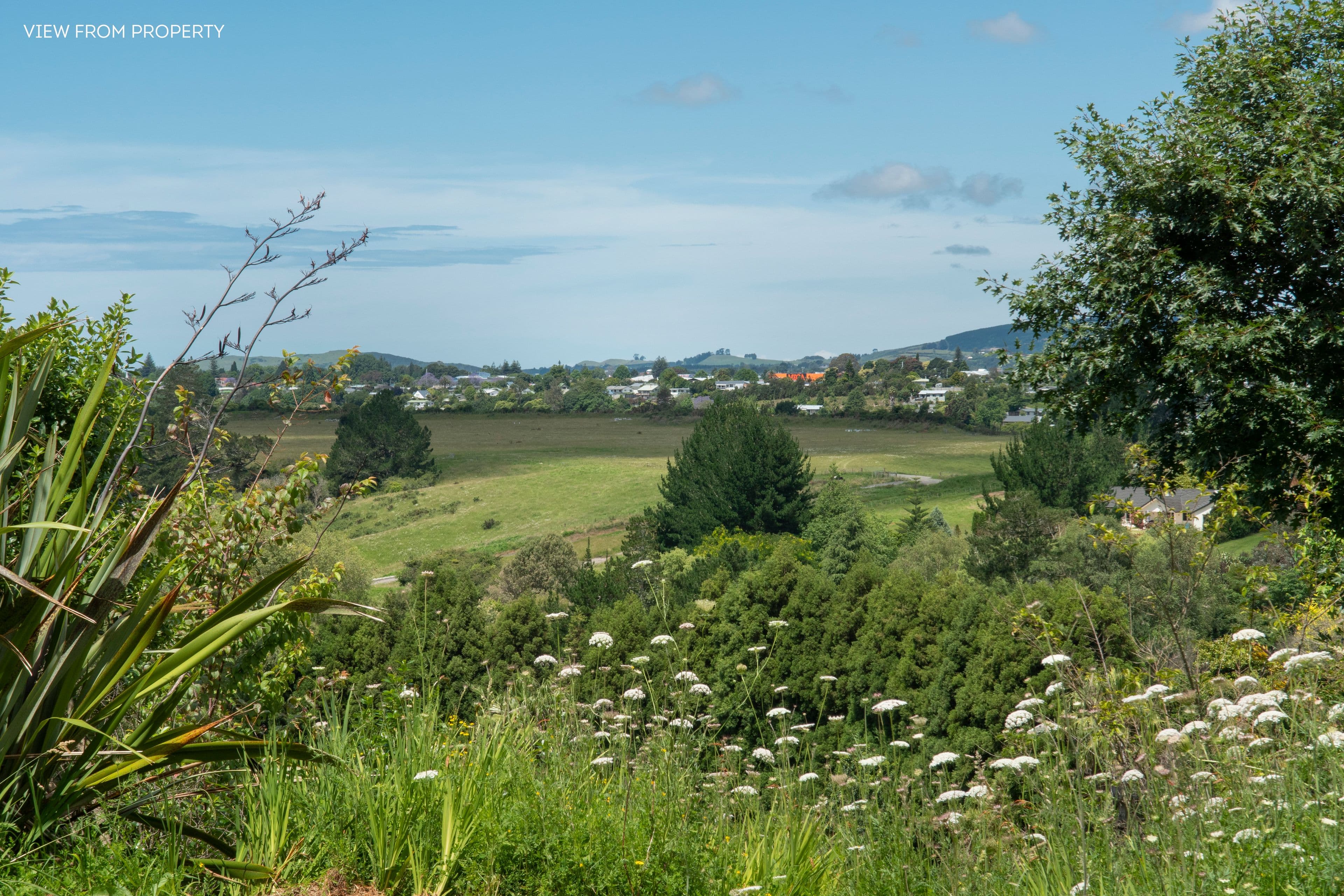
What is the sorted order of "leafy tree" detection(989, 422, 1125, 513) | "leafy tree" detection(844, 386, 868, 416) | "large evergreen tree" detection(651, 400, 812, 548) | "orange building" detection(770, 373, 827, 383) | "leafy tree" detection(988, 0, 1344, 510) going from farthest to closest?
"orange building" detection(770, 373, 827, 383) < "leafy tree" detection(844, 386, 868, 416) < "large evergreen tree" detection(651, 400, 812, 548) < "leafy tree" detection(989, 422, 1125, 513) < "leafy tree" detection(988, 0, 1344, 510)

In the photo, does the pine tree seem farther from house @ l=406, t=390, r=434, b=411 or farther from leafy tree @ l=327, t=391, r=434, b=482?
house @ l=406, t=390, r=434, b=411

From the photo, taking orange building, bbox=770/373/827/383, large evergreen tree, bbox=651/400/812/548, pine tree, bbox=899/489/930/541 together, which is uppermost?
orange building, bbox=770/373/827/383

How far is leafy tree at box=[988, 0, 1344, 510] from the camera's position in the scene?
30.7ft

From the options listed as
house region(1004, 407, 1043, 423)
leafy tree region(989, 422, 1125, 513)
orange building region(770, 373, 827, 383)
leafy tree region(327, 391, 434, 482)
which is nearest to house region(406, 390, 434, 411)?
leafy tree region(327, 391, 434, 482)

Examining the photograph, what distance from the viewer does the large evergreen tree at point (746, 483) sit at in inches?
1900

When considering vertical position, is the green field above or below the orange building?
below

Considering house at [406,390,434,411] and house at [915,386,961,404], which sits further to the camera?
house at [915,386,961,404]

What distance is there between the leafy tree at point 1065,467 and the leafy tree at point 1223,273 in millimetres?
36373

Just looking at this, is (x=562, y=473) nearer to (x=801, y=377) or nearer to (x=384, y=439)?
(x=384, y=439)

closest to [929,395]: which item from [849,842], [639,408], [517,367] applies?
[639,408]

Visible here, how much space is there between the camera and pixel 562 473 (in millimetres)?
80562

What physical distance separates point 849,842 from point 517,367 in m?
187

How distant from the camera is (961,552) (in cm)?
3853

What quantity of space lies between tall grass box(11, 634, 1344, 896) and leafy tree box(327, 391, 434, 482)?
2866 inches
